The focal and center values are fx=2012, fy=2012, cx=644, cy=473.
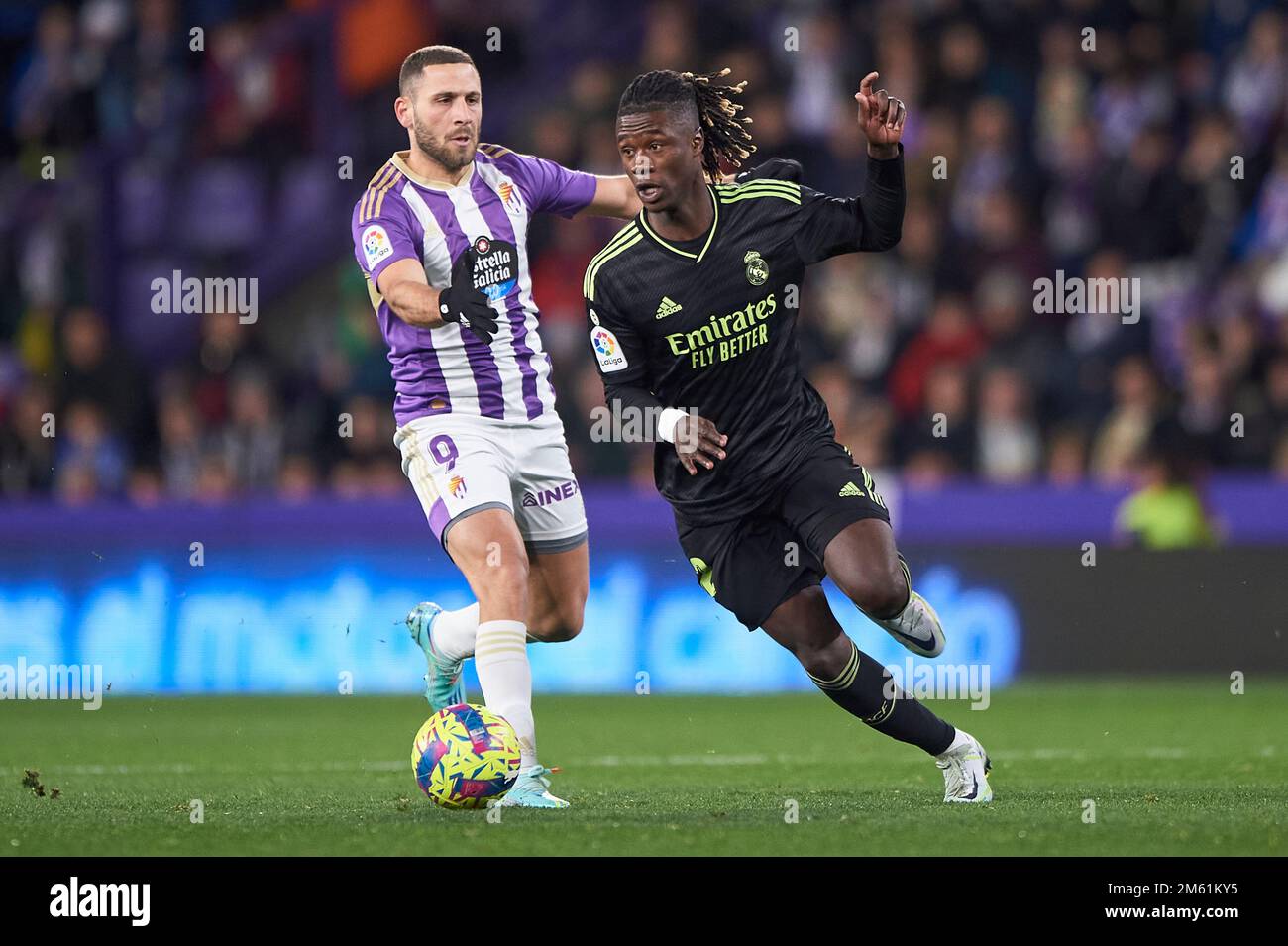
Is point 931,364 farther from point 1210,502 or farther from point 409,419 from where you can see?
point 409,419

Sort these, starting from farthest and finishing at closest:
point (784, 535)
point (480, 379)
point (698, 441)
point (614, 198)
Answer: point (614, 198) → point (480, 379) → point (784, 535) → point (698, 441)

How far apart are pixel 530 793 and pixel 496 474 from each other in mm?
1105

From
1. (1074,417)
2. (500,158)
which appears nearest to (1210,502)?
(1074,417)

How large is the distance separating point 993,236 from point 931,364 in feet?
4.22

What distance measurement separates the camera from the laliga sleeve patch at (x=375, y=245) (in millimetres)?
6812

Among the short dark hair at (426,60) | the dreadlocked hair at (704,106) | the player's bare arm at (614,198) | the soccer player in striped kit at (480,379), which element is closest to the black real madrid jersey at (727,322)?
the dreadlocked hair at (704,106)

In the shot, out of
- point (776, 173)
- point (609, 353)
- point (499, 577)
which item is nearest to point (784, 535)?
point (609, 353)

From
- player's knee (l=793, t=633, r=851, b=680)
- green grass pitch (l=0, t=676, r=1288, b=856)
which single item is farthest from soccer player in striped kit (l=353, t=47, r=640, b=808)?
player's knee (l=793, t=633, r=851, b=680)

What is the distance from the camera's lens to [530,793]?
682cm

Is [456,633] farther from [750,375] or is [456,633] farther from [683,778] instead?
[750,375]

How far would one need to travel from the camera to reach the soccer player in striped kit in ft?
22.3

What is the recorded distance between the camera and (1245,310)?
13656 millimetres

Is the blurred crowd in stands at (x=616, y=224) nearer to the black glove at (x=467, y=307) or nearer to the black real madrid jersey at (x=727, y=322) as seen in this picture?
the black real madrid jersey at (x=727, y=322)

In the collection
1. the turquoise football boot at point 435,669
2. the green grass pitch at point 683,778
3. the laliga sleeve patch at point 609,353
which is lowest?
the green grass pitch at point 683,778
